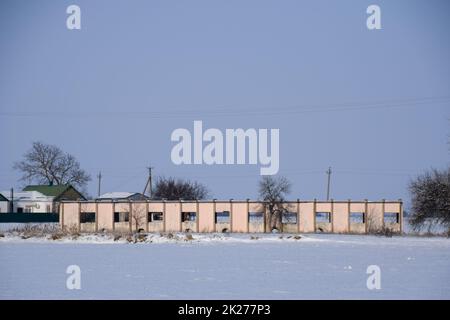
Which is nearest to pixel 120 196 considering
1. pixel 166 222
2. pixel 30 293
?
pixel 166 222

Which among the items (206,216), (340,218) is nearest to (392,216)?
(340,218)

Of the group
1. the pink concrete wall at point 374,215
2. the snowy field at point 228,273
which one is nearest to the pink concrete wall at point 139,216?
the pink concrete wall at point 374,215

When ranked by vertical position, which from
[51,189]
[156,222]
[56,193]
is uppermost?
[51,189]

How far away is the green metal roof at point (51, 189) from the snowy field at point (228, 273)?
5578cm

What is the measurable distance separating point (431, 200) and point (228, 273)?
28.9m

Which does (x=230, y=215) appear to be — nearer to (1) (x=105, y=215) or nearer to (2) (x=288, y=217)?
(2) (x=288, y=217)

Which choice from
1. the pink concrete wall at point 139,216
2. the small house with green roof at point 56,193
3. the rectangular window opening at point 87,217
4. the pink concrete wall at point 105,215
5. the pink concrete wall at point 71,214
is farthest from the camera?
the small house with green roof at point 56,193

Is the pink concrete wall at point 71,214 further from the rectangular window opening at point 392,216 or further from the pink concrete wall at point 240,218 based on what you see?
the rectangular window opening at point 392,216

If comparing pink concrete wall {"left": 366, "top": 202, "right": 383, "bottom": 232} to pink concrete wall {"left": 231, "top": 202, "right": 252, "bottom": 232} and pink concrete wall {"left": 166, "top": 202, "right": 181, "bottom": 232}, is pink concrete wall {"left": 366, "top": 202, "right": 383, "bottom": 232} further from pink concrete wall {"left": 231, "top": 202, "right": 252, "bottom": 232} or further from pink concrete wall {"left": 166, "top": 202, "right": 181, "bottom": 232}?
pink concrete wall {"left": 166, "top": 202, "right": 181, "bottom": 232}

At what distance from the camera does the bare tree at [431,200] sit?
47625 mm

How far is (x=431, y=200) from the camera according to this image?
158ft

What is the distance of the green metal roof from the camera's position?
8900 cm

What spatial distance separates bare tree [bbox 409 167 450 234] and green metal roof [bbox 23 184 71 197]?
51.4 m
